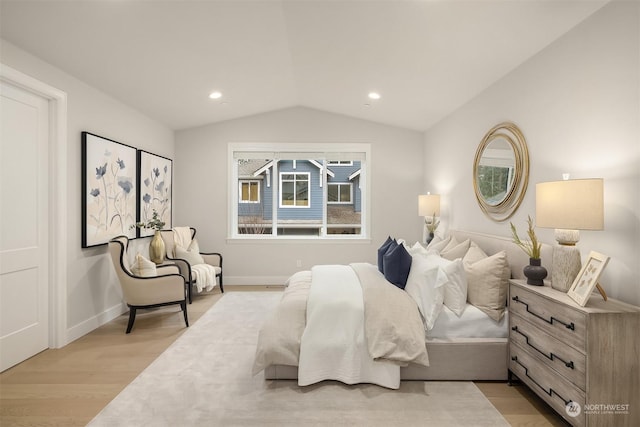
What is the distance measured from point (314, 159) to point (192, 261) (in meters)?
2.53

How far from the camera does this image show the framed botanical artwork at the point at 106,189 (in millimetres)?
3453

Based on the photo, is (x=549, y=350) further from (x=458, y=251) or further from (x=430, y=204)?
(x=430, y=204)

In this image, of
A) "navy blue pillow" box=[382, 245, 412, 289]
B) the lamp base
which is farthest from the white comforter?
the lamp base

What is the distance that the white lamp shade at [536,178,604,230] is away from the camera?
1.91 m

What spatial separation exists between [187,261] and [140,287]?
46.7 inches

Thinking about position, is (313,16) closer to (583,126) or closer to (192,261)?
(583,126)

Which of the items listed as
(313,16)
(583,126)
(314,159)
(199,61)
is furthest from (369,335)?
(314,159)

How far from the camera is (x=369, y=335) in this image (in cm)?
244

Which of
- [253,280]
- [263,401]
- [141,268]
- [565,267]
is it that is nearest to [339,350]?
[263,401]

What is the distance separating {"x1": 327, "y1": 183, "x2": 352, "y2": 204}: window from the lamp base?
161 inches

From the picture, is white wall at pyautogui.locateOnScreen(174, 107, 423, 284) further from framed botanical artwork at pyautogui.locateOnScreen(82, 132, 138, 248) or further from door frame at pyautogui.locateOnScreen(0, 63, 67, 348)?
door frame at pyautogui.locateOnScreen(0, 63, 67, 348)

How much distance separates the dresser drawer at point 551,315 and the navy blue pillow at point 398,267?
2.58 feet

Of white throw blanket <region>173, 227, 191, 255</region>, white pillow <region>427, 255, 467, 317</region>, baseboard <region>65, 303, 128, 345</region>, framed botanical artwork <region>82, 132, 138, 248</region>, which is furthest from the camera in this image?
white throw blanket <region>173, 227, 191, 255</region>

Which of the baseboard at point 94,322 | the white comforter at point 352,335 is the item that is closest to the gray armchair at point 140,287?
the baseboard at point 94,322
